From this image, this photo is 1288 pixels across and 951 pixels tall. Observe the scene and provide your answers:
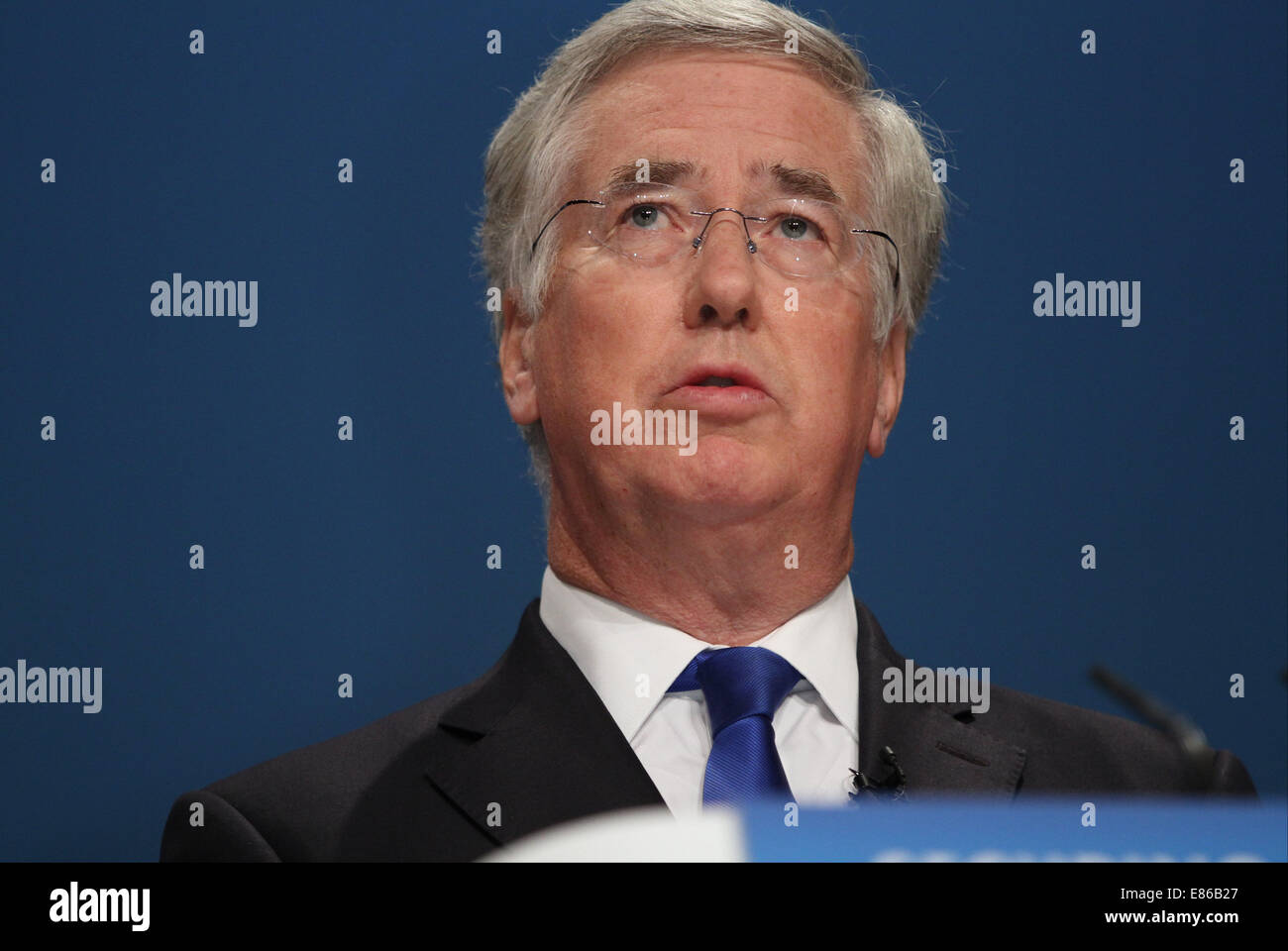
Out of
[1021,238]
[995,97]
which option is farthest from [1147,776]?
[995,97]

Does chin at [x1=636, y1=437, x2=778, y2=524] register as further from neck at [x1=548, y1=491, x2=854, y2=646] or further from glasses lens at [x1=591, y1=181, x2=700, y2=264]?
glasses lens at [x1=591, y1=181, x2=700, y2=264]

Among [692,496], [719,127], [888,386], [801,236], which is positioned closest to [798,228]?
Result: [801,236]

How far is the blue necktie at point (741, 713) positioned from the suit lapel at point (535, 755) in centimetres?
10

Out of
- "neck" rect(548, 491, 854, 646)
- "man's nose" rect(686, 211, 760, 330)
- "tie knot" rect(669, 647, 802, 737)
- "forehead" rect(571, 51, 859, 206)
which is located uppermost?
"forehead" rect(571, 51, 859, 206)

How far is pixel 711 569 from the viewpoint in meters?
2.30

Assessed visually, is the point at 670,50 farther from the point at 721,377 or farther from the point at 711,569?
the point at 711,569

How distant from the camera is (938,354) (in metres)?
2.64

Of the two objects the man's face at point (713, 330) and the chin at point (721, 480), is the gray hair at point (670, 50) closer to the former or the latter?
the man's face at point (713, 330)

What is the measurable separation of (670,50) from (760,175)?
0.26 meters

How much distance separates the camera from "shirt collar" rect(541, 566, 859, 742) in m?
2.22

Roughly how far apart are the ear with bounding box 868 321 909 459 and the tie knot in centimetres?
43

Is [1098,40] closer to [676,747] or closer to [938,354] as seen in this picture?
[938,354]

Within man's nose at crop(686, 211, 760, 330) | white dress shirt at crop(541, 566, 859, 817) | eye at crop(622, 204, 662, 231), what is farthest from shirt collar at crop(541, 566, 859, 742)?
eye at crop(622, 204, 662, 231)
